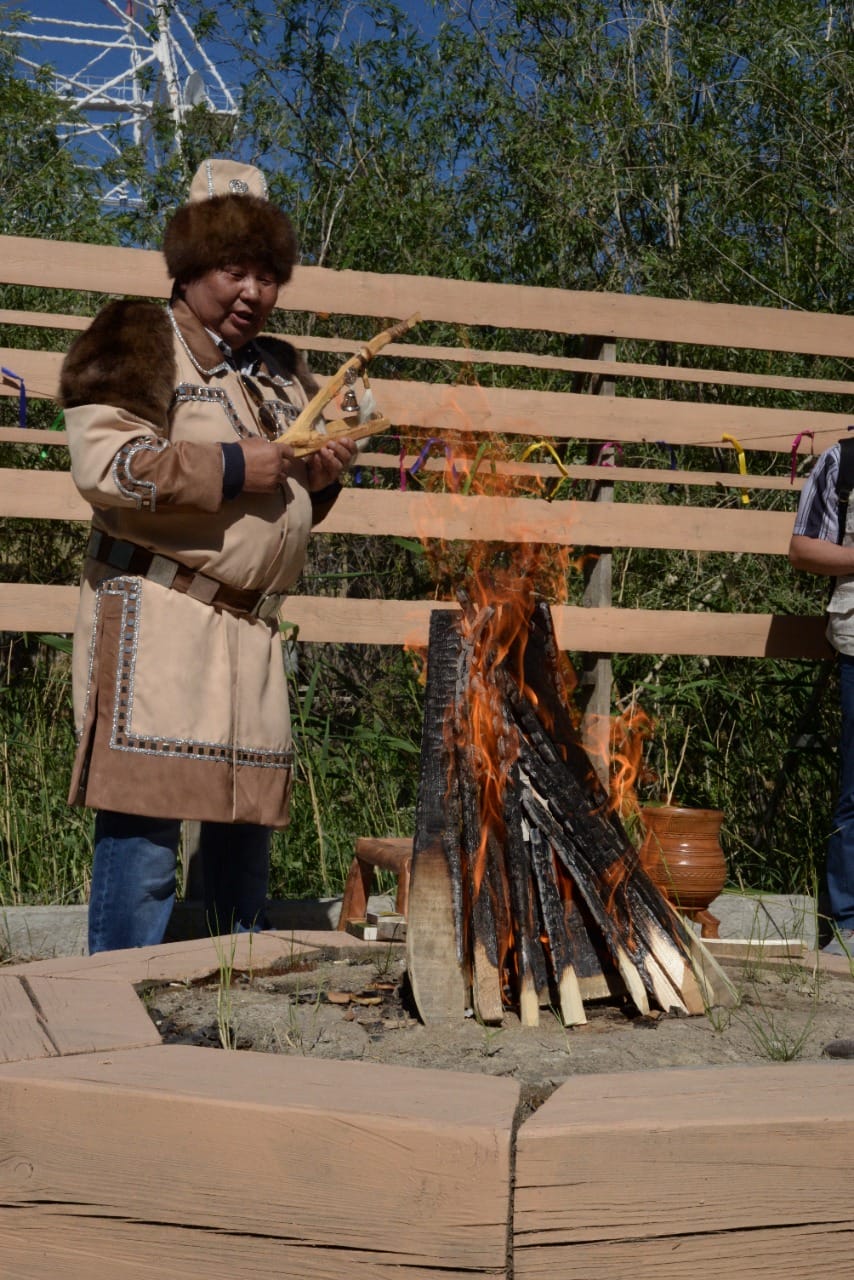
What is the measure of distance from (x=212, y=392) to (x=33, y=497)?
4.24ft

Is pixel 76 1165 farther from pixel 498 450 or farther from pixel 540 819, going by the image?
pixel 498 450

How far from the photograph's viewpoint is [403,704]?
525 cm

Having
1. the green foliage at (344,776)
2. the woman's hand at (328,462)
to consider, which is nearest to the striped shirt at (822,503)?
the green foliage at (344,776)

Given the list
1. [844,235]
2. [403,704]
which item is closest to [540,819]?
[403,704]

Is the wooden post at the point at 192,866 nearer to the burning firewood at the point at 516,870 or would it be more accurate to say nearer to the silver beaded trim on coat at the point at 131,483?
the silver beaded trim on coat at the point at 131,483

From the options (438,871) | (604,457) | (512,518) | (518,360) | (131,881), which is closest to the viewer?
(438,871)

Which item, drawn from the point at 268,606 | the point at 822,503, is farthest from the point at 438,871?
the point at 822,503

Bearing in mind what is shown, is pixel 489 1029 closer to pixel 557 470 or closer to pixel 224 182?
pixel 224 182

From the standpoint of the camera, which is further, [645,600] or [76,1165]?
[645,600]

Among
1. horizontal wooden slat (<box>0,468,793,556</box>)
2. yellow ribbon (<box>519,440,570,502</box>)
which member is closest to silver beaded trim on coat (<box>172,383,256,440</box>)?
horizontal wooden slat (<box>0,468,793,556</box>)

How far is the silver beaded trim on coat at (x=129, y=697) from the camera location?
9.29ft

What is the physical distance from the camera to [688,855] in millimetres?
3674

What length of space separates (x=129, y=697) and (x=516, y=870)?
88 cm

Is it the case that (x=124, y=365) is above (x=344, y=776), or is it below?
above
